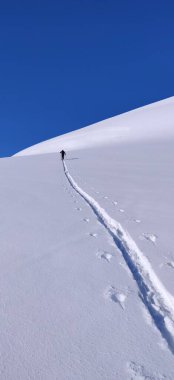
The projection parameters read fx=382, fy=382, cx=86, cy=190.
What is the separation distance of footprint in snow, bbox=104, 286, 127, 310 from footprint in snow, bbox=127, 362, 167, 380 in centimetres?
86

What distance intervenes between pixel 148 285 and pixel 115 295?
0.42 metres

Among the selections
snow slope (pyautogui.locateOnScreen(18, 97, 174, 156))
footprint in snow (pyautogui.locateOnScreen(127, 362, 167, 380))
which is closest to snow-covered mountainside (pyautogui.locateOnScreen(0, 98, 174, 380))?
footprint in snow (pyautogui.locateOnScreen(127, 362, 167, 380))

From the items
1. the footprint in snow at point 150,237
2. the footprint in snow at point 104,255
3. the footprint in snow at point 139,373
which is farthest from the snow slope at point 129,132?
the footprint in snow at point 139,373

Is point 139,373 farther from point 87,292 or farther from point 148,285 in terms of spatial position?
point 148,285

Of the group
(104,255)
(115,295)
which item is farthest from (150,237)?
(115,295)

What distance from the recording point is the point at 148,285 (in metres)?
4.08

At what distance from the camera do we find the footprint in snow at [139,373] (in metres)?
2.61

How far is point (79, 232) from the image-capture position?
20.8 feet

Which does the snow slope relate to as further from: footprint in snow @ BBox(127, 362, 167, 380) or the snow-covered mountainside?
footprint in snow @ BBox(127, 362, 167, 380)

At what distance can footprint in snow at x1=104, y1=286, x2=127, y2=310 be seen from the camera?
12.2ft

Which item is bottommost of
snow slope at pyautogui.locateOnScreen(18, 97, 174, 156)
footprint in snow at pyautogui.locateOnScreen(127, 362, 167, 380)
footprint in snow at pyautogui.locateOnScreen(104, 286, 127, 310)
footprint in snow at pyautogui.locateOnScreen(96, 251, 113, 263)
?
footprint in snow at pyautogui.locateOnScreen(127, 362, 167, 380)

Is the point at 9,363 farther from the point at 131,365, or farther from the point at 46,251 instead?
the point at 46,251

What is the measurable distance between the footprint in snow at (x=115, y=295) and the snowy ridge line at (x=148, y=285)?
0.19m

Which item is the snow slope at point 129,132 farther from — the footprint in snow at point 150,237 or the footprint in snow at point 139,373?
the footprint in snow at point 139,373
